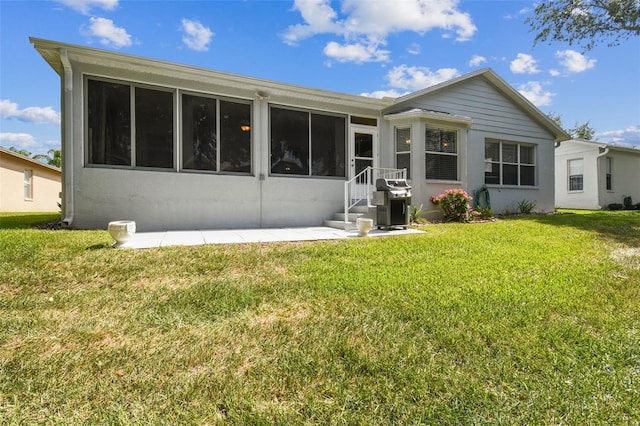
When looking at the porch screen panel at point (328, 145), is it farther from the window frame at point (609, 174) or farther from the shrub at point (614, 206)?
the window frame at point (609, 174)

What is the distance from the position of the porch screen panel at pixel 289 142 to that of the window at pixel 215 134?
2.11 feet

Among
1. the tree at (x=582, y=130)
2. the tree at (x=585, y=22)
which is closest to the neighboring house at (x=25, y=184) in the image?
the tree at (x=585, y=22)

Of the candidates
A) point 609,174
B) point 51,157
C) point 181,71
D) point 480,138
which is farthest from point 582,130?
point 51,157

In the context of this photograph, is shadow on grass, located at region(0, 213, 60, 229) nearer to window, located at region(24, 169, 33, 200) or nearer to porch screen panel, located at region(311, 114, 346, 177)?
porch screen panel, located at region(311, 114, 346, 177)

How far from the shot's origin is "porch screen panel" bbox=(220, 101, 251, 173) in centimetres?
754

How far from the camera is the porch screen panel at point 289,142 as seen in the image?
26.4ft

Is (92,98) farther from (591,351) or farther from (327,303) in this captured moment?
(591,351)

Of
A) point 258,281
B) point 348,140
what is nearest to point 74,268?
point 258,281

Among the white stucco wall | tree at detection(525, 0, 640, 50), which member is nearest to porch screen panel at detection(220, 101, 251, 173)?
the white stucco wall

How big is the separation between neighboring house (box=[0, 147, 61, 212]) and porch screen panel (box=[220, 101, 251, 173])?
49.3 ft

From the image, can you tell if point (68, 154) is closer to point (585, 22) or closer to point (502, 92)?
point (502, 92)

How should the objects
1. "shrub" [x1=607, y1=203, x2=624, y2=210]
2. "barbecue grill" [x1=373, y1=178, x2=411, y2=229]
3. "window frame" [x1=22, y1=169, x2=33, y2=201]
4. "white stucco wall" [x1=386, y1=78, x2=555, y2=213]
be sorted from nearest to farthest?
"barbecue grill" [x1=373, y1=178, x2=411, y2=229]
"white stucco wall" [x1=386, y1=78, x2=555, y2=213]
"shrub" [x1=607, y1=203, x2=624, y2=210]
"window frame" [x1=22, y1=169, x2=33, y2=201]

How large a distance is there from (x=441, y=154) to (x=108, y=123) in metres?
8.58

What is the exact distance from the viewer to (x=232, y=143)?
7629 millimetres
